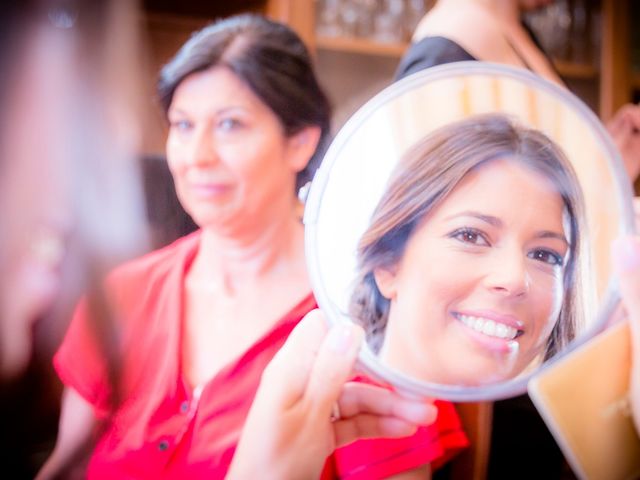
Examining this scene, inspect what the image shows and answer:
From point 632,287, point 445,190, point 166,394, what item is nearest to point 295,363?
point 166,394

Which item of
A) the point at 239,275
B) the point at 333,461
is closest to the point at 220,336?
the point at 239,275

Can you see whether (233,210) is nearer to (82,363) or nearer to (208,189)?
(208,189)

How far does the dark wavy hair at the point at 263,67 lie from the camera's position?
2.59 ft

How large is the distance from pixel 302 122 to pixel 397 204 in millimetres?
146

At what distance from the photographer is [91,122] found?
0.79m

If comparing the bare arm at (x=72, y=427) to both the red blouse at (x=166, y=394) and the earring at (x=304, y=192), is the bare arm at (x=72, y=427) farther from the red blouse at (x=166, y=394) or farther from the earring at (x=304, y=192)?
the earring at (x=304, y=192)

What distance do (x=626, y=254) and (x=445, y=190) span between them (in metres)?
0.23

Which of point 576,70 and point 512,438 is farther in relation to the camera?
point 576,70

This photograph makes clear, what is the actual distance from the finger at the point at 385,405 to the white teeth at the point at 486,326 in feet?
0.34

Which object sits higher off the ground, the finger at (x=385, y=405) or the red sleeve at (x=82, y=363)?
the red sleeve at (x=82, y=363)

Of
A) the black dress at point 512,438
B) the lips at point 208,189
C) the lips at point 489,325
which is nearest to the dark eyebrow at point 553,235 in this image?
the lips at point 489,325

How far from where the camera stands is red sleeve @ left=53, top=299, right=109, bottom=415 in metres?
0.79

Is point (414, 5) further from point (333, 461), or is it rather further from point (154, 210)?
point (333, 461)

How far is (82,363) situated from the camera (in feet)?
2.59
